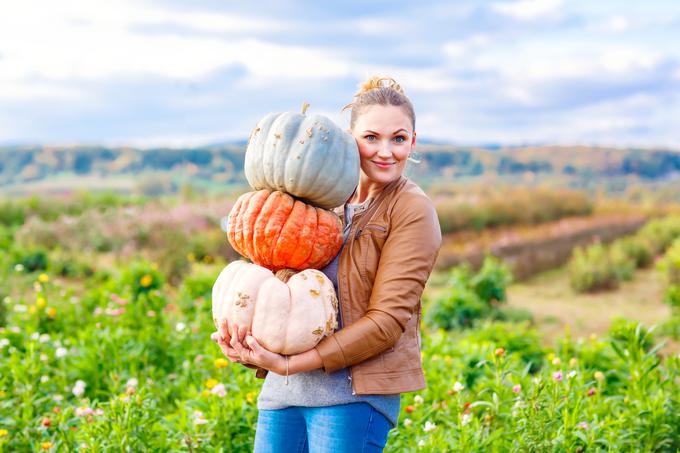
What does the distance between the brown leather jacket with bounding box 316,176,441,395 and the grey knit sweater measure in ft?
0.16

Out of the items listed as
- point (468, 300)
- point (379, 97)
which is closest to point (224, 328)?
point (379, 97)

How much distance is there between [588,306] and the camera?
9.30 metres

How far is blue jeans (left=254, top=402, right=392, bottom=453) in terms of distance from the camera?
2.10 m

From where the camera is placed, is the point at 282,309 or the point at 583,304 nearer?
the point at 282,309

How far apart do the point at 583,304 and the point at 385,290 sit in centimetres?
816

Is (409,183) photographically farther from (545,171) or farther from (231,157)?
(231,157)

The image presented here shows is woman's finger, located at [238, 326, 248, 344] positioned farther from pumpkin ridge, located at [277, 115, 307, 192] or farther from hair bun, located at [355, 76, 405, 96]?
hair bun, located at [355, 76, 405, 96]

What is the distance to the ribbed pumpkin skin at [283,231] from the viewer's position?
82.8 inches

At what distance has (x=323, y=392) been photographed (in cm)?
213

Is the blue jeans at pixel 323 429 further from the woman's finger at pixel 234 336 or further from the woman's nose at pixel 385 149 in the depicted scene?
the woman's nose at pixel 385 149

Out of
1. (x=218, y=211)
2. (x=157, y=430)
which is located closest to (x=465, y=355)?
(x=157, y=430)

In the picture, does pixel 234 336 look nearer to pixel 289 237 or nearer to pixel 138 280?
pixel 289 237

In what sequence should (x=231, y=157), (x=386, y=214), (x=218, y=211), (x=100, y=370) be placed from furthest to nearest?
(x=231, y=157)
(x=218, y=211)
(x=100, y=370)
(x=386, y=214)

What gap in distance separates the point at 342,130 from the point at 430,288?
27.5ft
